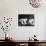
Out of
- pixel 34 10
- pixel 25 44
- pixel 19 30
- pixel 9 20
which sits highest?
pixel 34 10

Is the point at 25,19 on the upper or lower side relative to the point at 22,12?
lower

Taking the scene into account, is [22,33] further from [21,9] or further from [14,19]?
[21,9]

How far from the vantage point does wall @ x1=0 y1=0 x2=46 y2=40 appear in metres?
4.27

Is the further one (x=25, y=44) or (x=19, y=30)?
(x=19, y=30)

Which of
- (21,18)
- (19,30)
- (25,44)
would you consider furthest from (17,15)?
(25,44)

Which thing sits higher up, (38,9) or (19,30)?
(38,9)

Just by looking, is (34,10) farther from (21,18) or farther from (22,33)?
(22,33)

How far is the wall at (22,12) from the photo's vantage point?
427cm

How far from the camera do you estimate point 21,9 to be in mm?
4328

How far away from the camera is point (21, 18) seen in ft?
14.2

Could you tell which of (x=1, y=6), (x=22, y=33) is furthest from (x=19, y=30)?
(x=1, y=6)

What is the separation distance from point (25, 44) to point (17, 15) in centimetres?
121

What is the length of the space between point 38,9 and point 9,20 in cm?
104

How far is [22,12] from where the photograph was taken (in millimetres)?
4328
